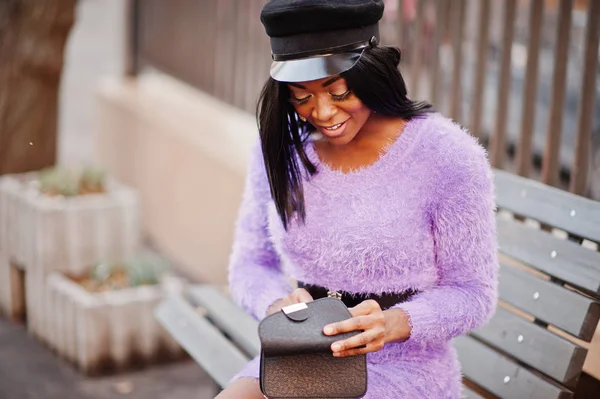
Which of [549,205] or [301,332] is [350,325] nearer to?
[301,332]

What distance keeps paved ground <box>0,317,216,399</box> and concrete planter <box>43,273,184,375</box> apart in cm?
8

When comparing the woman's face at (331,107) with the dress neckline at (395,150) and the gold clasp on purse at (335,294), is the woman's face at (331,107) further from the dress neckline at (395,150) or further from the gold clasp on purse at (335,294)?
the gold clasp on purse at (335,294)

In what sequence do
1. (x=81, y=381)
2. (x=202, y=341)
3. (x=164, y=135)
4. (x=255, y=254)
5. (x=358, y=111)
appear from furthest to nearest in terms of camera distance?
(x=164, y=135)
(x=81, y=381)
(x=202, y=341)
(x=255, y=254)
(x=358, y=111)

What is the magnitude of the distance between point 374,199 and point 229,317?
151 cm

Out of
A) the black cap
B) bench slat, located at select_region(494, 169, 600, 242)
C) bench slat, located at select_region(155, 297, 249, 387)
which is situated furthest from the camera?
bench slat, located at select_region(155, 297, 249, 387)

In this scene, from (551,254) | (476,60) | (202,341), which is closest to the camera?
(551,254)

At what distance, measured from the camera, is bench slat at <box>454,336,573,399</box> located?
277cm

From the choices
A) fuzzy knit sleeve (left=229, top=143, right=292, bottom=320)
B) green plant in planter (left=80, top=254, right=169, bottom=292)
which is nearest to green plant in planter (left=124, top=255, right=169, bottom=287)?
green plant in planter (left=80, top=254, right=169, bottom=292)

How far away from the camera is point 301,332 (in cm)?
220

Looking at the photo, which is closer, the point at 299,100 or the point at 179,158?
the point at 299,100

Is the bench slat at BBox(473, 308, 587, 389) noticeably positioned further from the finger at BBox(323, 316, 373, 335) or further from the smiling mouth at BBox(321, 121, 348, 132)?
the smiling mouth at BBox(321, 121, 348, 132)

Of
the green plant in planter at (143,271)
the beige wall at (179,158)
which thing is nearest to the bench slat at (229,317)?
the green plant in planter at (143,271)

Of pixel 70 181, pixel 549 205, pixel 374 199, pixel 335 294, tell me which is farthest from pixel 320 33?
pixel 70 181

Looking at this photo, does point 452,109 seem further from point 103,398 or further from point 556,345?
point 103,398
